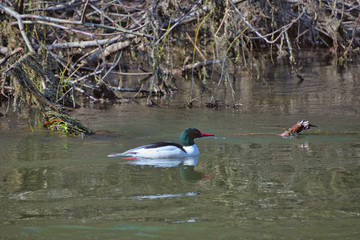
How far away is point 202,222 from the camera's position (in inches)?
241

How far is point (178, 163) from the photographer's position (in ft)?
30.5

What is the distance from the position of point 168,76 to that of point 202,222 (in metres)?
8.14

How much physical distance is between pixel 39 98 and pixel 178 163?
2.95 metres

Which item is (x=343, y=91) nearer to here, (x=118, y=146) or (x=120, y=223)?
(x=118, y=146)

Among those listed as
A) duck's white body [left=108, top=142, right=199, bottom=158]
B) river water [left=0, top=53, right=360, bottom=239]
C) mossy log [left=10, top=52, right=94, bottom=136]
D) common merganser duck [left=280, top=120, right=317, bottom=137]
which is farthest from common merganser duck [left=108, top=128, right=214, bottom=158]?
mossy log [left=10, top=52, right=94, bottom=136]

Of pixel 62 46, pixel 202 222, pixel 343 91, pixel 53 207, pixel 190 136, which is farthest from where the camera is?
pixel 343 91

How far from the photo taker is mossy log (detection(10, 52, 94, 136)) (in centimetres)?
1046

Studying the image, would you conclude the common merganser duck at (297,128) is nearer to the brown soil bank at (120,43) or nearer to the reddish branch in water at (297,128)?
the reddish branch in water at (297,128)

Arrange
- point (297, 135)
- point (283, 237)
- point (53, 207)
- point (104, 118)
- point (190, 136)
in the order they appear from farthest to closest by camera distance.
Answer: point (104, 118), point (297, 135), point (190, 136), point (53, 207), point (283, 237)

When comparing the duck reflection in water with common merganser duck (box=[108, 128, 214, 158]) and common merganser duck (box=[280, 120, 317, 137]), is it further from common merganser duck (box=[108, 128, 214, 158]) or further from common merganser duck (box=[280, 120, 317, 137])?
common merganser duck (box=[280, 120, 317, 137])

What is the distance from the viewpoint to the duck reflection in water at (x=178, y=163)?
27.9 ft

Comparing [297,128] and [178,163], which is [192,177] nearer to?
[178,163]

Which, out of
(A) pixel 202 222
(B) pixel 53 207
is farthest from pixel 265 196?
(B) pixel 53 207

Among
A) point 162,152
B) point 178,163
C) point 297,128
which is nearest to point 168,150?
point 162,152
